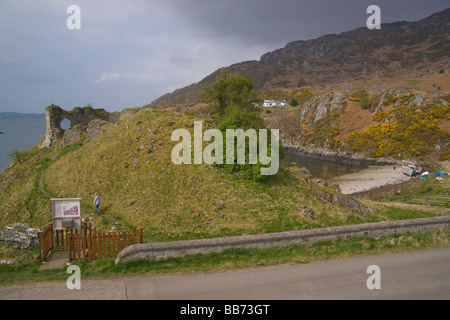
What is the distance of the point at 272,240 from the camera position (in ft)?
41.8

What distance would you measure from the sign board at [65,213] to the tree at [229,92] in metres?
23.7

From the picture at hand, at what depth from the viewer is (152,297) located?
9.24 m

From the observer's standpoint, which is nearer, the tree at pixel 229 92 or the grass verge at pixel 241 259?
the grass verge at pixel 241 259

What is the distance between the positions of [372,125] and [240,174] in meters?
72.2

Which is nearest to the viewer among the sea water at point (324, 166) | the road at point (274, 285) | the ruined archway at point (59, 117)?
the road at point (274, 285)

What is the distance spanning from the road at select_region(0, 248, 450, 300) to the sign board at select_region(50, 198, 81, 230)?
3770mm

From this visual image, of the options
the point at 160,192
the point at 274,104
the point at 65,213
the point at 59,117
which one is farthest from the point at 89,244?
the point at 274,104

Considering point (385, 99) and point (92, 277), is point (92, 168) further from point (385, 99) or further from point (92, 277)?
point (385, 99)

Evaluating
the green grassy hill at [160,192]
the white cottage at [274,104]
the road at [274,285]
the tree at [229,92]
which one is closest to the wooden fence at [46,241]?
the road at [274,285]

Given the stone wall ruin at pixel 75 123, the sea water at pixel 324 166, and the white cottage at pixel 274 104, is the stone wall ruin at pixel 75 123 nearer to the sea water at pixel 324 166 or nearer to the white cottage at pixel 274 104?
the sea water at pixel 324 166

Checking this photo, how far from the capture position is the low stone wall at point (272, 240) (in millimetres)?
11445

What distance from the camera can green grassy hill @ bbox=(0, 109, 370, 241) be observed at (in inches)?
724

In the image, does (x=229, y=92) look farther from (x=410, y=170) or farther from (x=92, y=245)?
(x=410, y=170)
